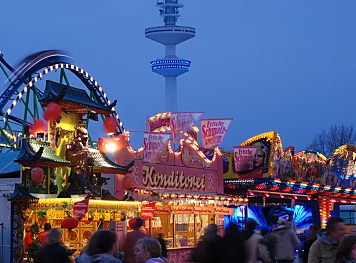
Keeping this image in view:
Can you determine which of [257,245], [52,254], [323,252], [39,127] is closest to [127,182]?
[39,127]

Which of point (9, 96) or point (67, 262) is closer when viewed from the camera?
point (67, 262)

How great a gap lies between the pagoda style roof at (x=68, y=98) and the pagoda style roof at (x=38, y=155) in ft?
4.05

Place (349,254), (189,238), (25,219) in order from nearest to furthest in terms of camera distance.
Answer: (349,254)
(25,219)
(189,238)

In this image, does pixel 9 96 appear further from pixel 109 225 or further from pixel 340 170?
pixel 340 170

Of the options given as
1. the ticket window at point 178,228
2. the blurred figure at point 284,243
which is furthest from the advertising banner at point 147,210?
the blurred figure at point 284,243

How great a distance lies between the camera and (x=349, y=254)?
A: 915 centimetres

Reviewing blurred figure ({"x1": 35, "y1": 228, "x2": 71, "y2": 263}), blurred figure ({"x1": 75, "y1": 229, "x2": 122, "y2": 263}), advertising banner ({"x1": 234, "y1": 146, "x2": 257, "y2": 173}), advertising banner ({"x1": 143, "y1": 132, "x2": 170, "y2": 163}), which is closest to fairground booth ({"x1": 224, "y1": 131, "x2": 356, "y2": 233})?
advertising banner ({"x1": 234, "y1": 146, "x2": 257, "y2": 173})

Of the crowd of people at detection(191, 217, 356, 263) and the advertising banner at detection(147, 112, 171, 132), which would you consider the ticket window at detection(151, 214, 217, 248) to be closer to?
the advertising banner at detection(147, 112, 171, 132)

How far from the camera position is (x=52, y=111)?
82.7 ft

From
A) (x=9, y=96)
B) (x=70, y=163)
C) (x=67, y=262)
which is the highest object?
(x=9, y=96)

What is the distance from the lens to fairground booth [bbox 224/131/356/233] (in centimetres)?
3862

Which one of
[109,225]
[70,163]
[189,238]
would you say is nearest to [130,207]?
[109,225]

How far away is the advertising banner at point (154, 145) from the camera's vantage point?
97.4 ft

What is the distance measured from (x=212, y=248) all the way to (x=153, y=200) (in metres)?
22.7
